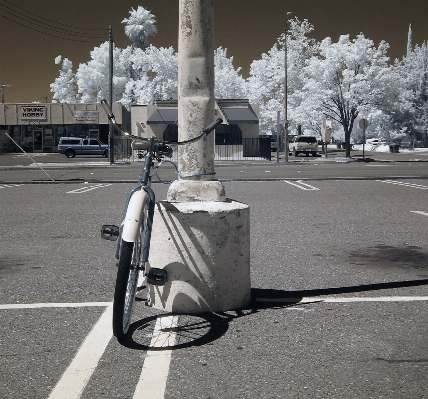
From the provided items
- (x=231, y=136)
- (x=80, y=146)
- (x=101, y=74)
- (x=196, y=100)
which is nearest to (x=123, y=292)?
(x=196, y=100)

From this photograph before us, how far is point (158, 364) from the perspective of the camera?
154 inches

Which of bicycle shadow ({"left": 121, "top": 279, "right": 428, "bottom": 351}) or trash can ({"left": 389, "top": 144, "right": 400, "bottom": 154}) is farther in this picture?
trash can ({"left": 389, "top": 144, "right": 400, "bottom": 154})

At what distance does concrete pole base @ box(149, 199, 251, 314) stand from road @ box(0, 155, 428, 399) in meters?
0.15

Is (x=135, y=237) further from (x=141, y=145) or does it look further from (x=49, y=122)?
(x=49, y=122)

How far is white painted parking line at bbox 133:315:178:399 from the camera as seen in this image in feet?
11.5

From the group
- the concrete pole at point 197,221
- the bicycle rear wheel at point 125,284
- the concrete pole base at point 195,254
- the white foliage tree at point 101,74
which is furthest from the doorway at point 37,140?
the bicycle rear wheel at point 125,284

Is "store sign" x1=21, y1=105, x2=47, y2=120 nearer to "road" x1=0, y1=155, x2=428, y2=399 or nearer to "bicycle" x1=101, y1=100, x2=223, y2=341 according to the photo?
"road" x1=0, y1=155, x2=428, y2=399

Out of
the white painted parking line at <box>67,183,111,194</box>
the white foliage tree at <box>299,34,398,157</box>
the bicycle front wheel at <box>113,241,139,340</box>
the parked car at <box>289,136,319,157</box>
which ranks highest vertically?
the white foliage tree at <box>299,34,398,157</box>

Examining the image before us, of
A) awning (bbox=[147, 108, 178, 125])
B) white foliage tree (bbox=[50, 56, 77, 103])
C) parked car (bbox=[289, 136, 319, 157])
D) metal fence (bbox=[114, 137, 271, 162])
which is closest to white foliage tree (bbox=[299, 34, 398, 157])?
parked car (bbox=[289, 136, 319, 157])

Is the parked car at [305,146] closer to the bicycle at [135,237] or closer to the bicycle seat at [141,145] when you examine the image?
the bicycle at [135,237]

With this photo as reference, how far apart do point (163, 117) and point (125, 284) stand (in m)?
53.4

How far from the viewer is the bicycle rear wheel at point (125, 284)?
4.19m

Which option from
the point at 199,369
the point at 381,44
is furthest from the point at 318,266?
the point at 381,44

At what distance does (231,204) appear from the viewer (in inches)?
204
